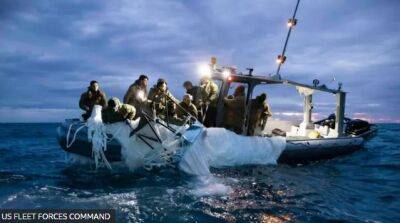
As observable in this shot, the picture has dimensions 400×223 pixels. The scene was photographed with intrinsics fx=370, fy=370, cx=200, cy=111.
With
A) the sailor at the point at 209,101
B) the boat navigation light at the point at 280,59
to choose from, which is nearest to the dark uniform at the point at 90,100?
the sailor at the point at 209,101

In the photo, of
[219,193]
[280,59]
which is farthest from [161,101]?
[280,59]

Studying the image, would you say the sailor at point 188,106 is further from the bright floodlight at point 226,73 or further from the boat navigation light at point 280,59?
the boat navigation light at point 280,59

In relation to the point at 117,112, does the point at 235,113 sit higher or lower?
higher

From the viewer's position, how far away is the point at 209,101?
11555 millimetres

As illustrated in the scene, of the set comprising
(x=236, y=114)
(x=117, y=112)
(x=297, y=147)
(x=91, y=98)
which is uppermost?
(x=91, y=98)

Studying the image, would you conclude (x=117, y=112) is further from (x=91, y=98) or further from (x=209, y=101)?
(x=209, y=101)

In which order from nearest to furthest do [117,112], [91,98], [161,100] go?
[117,112] < [161,100] < [91,98]

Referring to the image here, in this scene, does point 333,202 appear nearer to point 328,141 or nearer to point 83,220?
point 83,220

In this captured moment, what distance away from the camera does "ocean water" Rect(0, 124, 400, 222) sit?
6301 mm

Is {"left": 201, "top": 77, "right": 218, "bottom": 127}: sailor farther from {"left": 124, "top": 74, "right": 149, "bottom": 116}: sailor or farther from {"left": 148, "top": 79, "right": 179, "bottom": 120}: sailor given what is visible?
{"left": 124, "top": 74, "right": 149, "bottom": 116}: sailor

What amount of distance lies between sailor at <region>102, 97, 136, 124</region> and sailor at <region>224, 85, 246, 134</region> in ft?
11.3

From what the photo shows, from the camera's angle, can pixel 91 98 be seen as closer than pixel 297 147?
Yes

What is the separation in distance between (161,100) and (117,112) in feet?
5.23

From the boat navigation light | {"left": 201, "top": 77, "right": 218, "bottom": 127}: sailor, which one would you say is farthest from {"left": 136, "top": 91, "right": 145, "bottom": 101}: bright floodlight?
the boat navigation light
